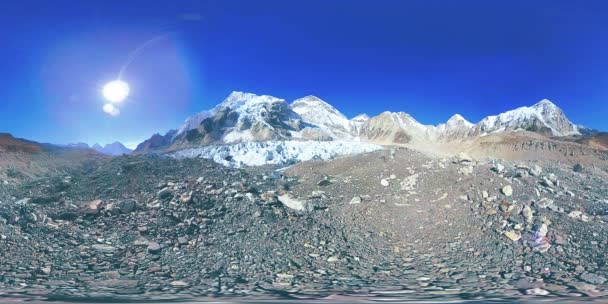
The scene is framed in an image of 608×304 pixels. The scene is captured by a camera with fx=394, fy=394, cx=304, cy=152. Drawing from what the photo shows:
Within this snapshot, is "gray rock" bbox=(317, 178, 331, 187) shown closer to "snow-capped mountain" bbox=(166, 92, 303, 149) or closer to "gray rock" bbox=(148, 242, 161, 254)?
"gray rock" bbox=(148, 242, 161, 254)

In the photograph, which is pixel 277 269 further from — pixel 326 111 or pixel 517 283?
pixel 326 111

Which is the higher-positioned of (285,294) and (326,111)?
(326,111)

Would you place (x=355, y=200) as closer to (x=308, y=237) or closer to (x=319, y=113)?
(x=308, y=237)

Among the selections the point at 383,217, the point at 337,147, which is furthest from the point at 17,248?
the point at 337,147

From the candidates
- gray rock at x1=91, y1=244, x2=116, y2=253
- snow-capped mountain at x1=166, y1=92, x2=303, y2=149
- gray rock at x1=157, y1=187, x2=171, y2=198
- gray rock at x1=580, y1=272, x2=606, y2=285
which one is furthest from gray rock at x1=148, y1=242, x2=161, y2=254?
snow-capped mountain at x1=166, y1=92, x2=303, y2=149

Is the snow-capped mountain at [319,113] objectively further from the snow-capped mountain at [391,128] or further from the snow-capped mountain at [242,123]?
the snow-capped mountain at [391,128]

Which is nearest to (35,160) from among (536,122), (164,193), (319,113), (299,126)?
(164,193)
